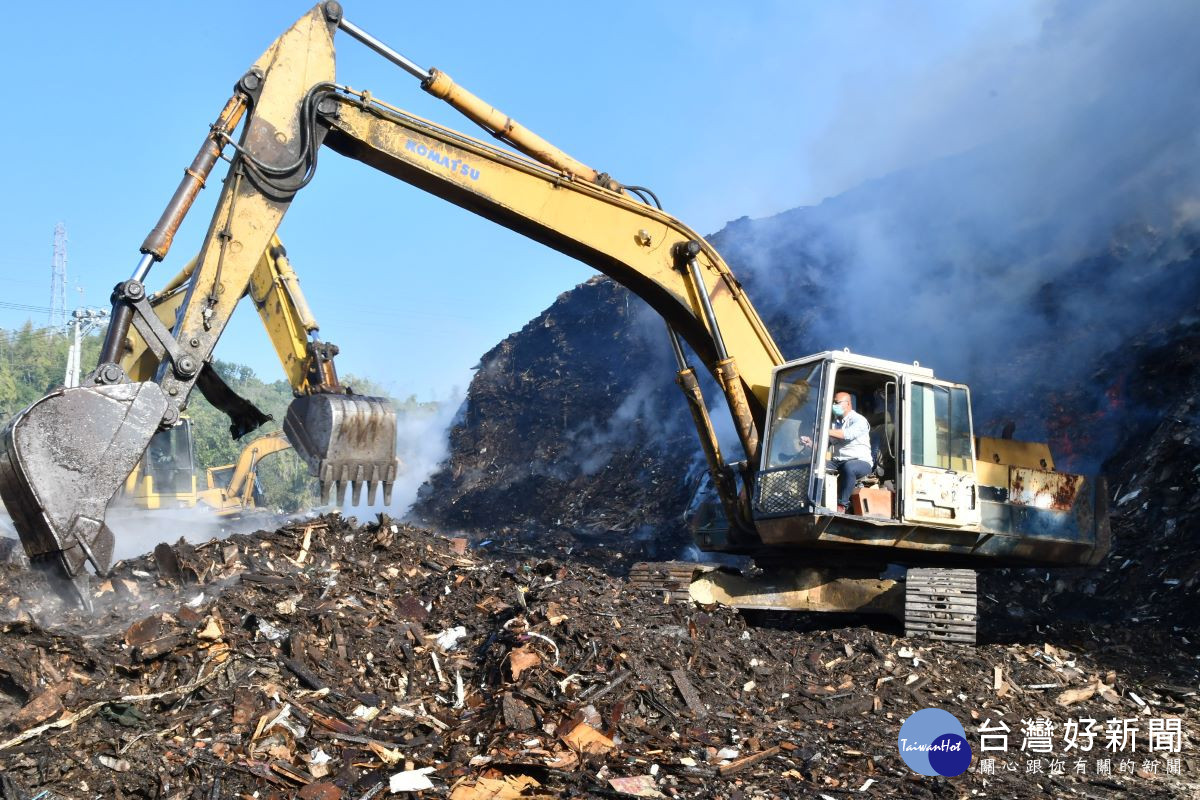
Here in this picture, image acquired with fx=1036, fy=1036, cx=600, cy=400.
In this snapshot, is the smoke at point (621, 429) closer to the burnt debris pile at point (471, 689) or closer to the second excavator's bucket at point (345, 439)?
the second excavator's bucket at point (345, 439)

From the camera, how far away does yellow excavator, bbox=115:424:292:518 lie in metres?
19.7

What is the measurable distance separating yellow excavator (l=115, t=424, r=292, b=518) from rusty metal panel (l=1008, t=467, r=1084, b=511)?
1481 centimetres

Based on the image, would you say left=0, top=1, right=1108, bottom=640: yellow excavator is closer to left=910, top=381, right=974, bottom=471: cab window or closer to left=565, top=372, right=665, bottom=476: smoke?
left=910, top=381, right=974, bottom=471: cab window

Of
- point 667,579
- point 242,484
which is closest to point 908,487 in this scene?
point 667,579

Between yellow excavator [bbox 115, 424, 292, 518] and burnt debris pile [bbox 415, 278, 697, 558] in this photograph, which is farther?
yellow excavator [bbox 115, 424, 292, 518]

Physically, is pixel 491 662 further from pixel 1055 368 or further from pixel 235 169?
pixel 1055 368

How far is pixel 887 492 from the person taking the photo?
27.5 feet

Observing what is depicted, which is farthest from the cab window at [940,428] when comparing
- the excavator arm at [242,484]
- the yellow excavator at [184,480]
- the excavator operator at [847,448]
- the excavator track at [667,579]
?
the excavator arm at [242,484]

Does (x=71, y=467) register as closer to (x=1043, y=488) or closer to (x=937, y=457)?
(x=937, y=457)

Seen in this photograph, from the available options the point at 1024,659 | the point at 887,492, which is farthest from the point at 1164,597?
the point at 887,492

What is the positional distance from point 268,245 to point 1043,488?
6.93m

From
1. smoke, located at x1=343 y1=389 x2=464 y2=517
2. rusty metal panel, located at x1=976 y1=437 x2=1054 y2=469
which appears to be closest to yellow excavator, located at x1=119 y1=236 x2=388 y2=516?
rusty metal panel, located at x1=976 y1=437 x2=1054 y2=469

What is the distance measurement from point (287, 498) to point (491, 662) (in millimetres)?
44099
